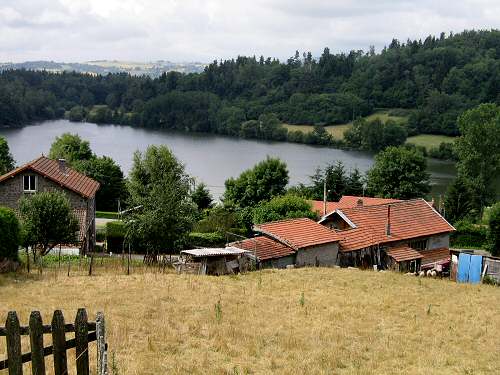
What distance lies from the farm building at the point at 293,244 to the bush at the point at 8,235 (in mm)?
11897

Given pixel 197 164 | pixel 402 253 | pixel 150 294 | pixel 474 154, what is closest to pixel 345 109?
pixel 197 164

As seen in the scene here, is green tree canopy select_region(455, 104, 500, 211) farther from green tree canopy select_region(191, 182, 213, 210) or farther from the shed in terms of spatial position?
the shed

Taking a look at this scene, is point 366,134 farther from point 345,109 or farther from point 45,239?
point 45,239

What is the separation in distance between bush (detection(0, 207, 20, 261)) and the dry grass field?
→ 2.33 meters

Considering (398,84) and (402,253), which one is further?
(398,84)

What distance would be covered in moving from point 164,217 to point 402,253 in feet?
49.7

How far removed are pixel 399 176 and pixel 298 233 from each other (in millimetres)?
34789

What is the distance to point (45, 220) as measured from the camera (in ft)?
108

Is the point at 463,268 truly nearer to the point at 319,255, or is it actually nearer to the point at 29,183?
the point at 319,255

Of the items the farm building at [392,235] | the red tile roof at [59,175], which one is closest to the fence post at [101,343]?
the farm building at [392,235]

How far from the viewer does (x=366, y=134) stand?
13975cm

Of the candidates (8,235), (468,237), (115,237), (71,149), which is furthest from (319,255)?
(71,149)

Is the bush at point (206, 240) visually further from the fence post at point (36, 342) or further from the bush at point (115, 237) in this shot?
the fence post at point (36, 342)

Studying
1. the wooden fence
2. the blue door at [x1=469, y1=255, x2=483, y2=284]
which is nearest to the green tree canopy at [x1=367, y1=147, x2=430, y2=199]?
the blue door at [x1=469, y1=255, x2=483, y2=284]
